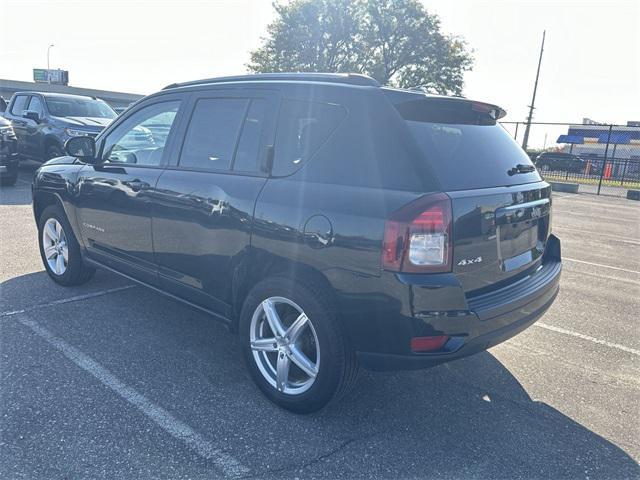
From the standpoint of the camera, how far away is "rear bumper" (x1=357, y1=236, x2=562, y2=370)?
2.52 meters

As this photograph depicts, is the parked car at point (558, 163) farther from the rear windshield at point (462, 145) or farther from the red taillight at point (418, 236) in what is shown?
the red taillight at point (418, 236)

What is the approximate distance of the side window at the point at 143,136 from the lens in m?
3.86

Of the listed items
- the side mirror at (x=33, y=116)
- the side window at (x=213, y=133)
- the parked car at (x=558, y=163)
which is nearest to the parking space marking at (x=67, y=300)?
the side window at (x=213, y=133)

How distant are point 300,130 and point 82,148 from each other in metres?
2.38

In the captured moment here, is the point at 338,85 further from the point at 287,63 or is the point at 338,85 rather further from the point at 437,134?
the point at 287,63

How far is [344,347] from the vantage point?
271 cm

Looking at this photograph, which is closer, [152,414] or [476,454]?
[476,454]

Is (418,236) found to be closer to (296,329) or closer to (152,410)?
(296,329)

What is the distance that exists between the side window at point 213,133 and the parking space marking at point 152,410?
149cm

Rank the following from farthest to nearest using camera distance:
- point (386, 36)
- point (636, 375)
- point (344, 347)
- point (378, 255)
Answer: point (386, 36) → point (636, 375) → point (344, 347) → point (378, 255)

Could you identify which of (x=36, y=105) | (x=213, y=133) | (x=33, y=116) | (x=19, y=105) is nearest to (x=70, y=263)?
(x=213, y=133)

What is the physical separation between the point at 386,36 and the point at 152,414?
107ft

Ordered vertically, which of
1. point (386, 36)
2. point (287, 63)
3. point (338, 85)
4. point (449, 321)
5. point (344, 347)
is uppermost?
point (386, 36)

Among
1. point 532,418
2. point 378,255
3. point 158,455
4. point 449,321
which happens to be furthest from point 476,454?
point 158,455
